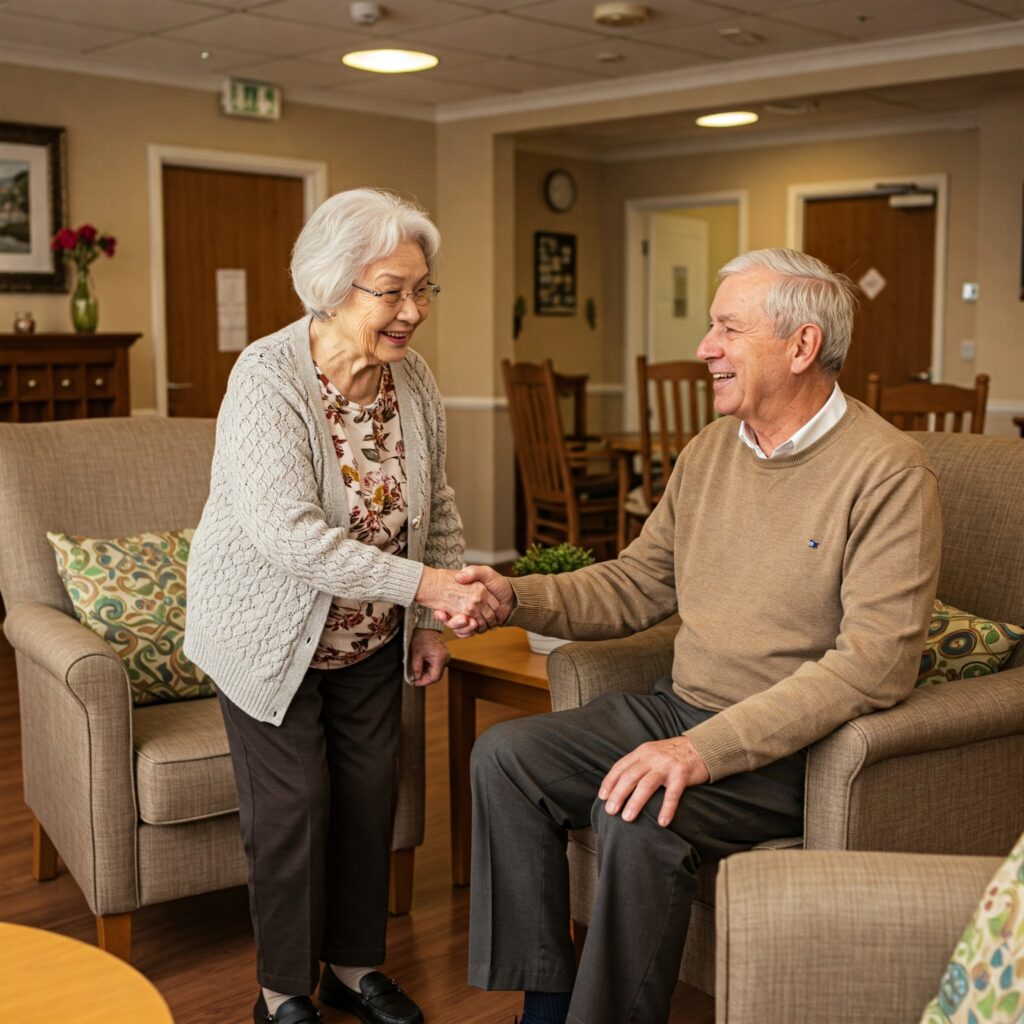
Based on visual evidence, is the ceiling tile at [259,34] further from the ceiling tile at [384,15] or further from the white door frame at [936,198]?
the white door frame at [936,198]

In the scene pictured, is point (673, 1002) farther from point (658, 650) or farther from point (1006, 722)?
point (1006, 722)

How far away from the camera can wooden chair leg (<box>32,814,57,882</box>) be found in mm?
2904

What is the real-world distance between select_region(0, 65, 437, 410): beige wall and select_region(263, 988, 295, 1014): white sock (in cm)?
415

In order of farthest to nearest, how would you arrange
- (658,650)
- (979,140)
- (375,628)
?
1. (979,140)
2. (658,650)
3. (375,628)

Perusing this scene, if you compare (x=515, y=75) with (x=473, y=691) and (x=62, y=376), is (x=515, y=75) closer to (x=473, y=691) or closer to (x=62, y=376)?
(x=62, y=376)

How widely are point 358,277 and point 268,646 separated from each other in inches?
23.6

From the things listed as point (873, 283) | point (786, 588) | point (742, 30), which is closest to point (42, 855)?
point (786, 588)

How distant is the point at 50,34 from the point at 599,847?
460 cm

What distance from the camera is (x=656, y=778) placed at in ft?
6.26

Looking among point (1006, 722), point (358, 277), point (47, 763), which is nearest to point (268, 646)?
point (358, 277)

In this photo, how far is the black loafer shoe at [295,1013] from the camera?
7.27 feet

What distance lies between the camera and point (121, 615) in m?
2.69

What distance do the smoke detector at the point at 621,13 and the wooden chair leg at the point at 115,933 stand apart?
145 inches

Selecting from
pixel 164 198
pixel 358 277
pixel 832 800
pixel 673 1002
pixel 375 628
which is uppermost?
pixel 164 198
